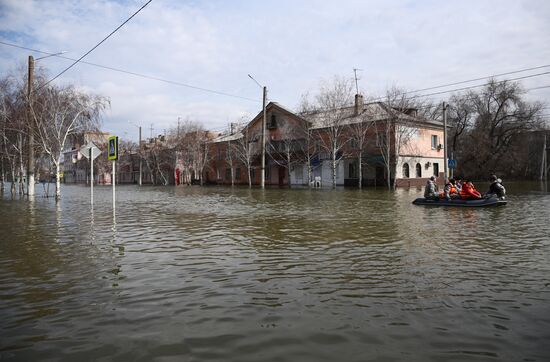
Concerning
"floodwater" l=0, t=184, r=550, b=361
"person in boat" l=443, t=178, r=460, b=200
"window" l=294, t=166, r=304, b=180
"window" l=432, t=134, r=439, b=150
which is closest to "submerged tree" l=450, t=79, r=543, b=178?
"window" l=432, t=134, r=439, b=150

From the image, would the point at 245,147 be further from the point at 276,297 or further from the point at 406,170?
the point at 276,297

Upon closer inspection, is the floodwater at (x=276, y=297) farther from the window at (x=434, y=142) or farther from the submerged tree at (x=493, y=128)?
the submerged tree at (x=493, y=128)

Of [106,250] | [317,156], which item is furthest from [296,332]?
[317,156]

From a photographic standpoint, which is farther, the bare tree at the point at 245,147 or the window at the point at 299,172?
the bare tree at the point at 245,147

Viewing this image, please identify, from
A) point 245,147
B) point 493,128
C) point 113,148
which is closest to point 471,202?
point 113,148

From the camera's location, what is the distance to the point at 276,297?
17.3ft

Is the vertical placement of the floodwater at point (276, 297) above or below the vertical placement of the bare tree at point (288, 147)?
below

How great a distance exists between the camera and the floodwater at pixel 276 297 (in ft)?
12.4

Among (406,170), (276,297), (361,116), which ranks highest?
(361,116)

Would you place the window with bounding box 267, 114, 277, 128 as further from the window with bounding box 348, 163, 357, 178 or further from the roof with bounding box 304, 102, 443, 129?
the window with bounding box 348, 163, 357, 178

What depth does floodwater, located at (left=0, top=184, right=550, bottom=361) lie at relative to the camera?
3.78 meters

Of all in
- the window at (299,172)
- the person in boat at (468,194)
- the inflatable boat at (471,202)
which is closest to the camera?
the inflatable boat at (471,202)

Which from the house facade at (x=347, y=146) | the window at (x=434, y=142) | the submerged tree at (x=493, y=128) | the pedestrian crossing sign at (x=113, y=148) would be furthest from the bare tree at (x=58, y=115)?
the submerged tree at (x=493, y=128)

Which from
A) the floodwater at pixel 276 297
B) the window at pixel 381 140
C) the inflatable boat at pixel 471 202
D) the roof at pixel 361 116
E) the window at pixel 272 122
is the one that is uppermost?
the window at pixel 272 122
